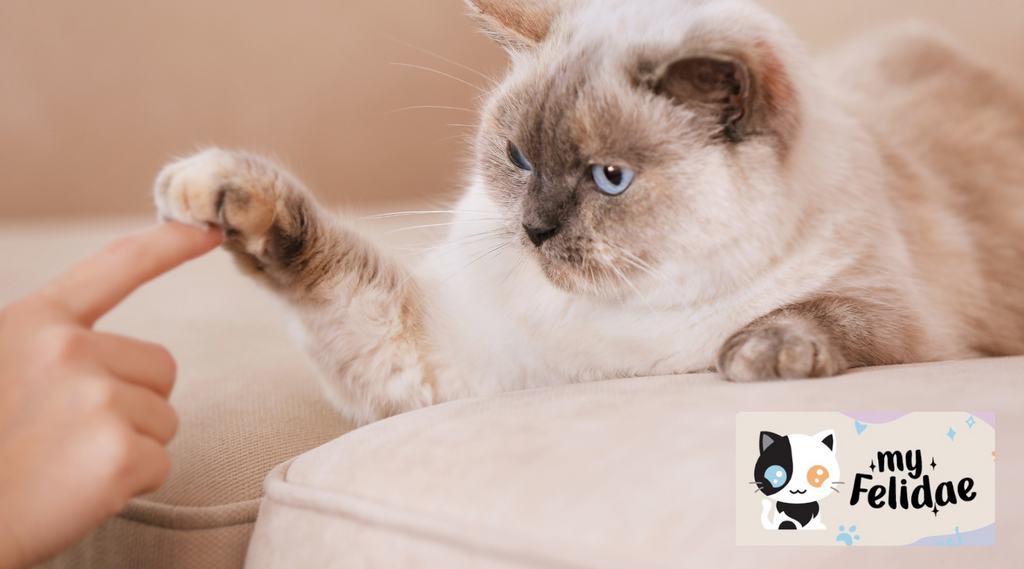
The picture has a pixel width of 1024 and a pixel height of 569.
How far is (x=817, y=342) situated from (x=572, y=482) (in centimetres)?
40

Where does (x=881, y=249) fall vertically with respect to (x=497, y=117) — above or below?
below

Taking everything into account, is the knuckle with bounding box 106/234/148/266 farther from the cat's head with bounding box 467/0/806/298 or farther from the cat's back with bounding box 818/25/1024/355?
the cat's back with bounding box 818/25/1024/355

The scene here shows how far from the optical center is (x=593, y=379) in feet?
3.08

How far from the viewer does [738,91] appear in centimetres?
81

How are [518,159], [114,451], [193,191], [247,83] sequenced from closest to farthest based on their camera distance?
[114,451], [193,191], [518,159], [247,83]

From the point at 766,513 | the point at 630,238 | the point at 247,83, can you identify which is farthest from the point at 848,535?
the point at 247,83

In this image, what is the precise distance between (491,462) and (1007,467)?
43cm

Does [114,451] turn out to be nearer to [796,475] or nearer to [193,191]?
[193,191]

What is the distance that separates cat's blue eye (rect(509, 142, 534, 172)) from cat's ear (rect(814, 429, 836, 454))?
515 mm

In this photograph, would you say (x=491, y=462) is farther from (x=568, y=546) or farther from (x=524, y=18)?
(x=524, y=18)

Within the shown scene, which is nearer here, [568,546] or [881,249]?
[568,546]

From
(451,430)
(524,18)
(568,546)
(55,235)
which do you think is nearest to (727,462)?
(568,546)

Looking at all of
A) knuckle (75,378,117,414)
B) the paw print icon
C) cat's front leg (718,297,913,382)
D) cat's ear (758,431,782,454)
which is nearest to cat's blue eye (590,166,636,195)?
cat's front leg (718,297,913,382)

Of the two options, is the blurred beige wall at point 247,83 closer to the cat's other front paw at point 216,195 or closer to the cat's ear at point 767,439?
the cat's other front paw at point 216,195
